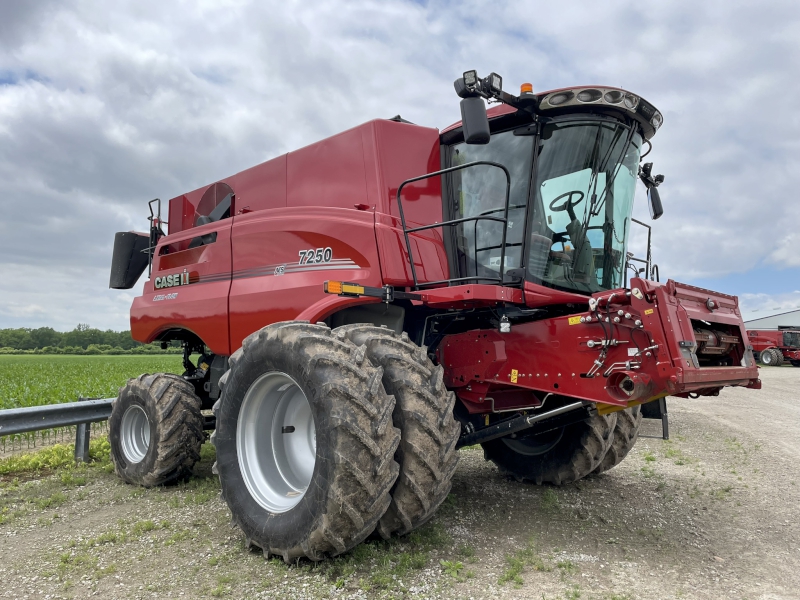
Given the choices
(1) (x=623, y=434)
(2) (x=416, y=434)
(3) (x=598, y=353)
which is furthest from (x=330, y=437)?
(1) (x=623, y=434)

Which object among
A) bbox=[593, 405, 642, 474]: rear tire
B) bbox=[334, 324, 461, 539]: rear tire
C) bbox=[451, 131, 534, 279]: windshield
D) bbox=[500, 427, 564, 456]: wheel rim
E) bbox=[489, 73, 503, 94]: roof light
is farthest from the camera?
bbox=[500, 427, 564, 456]: wheel rim

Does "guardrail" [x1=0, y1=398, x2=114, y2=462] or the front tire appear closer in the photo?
"guardrail" [x1=0, y1=398, x2=114, y2=462]

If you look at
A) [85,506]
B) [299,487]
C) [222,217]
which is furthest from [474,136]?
[85,506]

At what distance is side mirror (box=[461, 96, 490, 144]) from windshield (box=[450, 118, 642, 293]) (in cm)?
80

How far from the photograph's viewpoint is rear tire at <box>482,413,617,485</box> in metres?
5.18

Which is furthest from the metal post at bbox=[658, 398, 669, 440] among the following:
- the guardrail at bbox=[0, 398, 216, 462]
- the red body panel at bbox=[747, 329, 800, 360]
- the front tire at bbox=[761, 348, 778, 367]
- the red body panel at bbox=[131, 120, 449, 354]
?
the front tire at bbox=[761, 348, 778, 367]

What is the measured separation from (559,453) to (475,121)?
3.21 m

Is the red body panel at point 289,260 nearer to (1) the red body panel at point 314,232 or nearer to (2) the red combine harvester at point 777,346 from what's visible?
(1) the red body panel at point 314,232

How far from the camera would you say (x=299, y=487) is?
13.4ft

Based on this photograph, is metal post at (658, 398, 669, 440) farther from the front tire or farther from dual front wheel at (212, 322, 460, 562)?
the front tire

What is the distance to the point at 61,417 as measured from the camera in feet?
20.1

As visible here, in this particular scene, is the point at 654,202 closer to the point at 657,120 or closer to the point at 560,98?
the point at 657,120

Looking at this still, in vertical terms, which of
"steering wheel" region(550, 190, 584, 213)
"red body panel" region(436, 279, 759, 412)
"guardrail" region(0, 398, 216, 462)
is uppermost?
"steering wheel" region(550, 190, 584, 213)

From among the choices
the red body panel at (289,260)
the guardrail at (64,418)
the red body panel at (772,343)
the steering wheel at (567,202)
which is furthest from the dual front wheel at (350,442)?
the red body panel at (772,343)
